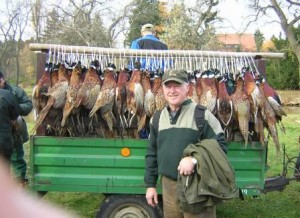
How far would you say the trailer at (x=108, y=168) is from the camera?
430 cm

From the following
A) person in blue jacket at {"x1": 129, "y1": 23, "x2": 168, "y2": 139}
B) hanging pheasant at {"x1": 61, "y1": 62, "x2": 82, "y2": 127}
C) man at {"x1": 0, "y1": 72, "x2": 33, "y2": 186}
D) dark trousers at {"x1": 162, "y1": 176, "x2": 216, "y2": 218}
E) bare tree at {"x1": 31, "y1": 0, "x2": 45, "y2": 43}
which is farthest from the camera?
bare tree at {"x1": 31, "y1": 0, "x2": 45, "y2": 43}

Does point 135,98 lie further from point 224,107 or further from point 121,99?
point 224,107

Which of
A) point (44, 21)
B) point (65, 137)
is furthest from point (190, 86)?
point (44, 21)

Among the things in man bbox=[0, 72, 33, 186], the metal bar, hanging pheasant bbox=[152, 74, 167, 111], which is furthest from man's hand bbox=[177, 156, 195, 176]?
man bbox=[0, 72, 33, 186]

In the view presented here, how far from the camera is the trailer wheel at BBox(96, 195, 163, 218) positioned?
439 centimetres

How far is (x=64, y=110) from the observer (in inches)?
163

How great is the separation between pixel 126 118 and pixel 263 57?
5.32 feet

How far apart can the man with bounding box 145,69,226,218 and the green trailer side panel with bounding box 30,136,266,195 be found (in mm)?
810

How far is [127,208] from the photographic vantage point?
443 centimetres

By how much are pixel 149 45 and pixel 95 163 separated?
1.59m

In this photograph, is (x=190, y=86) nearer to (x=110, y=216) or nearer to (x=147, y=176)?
(x=147, y=176)

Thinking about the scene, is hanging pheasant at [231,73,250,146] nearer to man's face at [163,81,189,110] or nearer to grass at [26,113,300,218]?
man's face at [163,81,189,110]

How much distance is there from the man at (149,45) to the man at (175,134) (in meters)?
1.15

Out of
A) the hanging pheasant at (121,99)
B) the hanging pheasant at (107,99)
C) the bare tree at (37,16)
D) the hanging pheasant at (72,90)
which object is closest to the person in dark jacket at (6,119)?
the hanging pheasant at (72,90)
